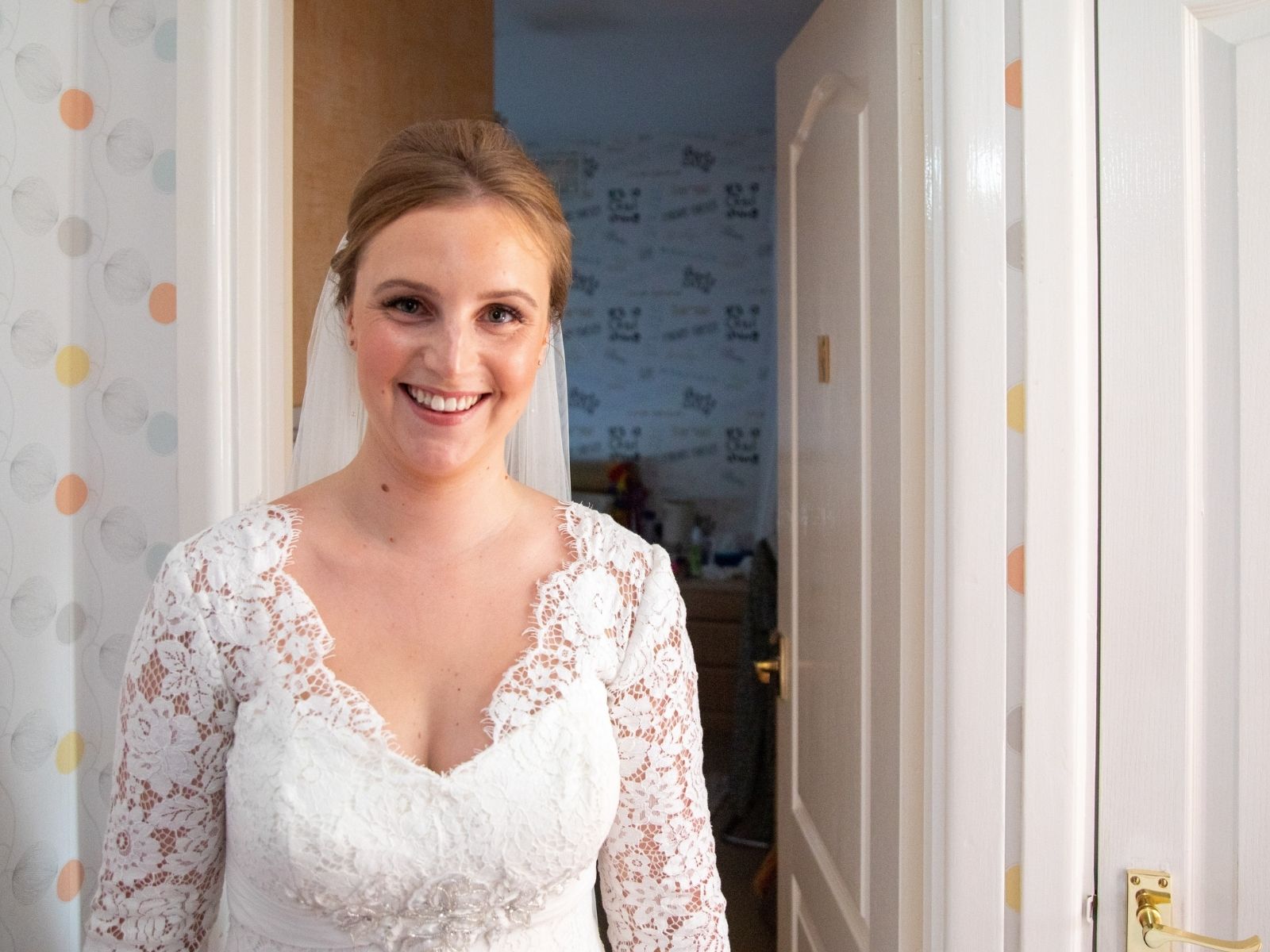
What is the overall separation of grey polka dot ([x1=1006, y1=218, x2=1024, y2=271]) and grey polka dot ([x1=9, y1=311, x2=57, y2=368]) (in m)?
1.33

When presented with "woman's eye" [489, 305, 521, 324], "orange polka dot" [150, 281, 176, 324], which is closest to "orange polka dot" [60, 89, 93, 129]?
"orange polka dot" [150, 281, 176, 324]

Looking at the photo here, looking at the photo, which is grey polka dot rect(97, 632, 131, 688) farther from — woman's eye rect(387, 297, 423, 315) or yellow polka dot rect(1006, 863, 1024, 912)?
yellow polka dot rect(1006, 863, 1024, 912)

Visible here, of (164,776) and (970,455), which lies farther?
(970,455)

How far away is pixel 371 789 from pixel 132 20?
119 centimetres

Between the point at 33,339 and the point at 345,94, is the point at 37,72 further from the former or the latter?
the point at 345,94

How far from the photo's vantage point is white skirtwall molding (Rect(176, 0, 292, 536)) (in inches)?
56.8

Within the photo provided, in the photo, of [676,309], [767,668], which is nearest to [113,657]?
[767,668]

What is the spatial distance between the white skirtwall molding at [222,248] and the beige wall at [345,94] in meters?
0.23

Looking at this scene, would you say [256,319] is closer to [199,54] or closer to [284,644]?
[199,54]

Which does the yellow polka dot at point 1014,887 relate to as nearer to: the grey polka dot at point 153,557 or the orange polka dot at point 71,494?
the grey polka dot at point 153,557

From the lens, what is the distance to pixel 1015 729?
4.07ft

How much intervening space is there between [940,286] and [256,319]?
37.9 inches

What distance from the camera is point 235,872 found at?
113 centimetres

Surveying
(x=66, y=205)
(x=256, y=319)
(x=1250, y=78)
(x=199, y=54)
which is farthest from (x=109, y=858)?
(x=1250, y=78)
